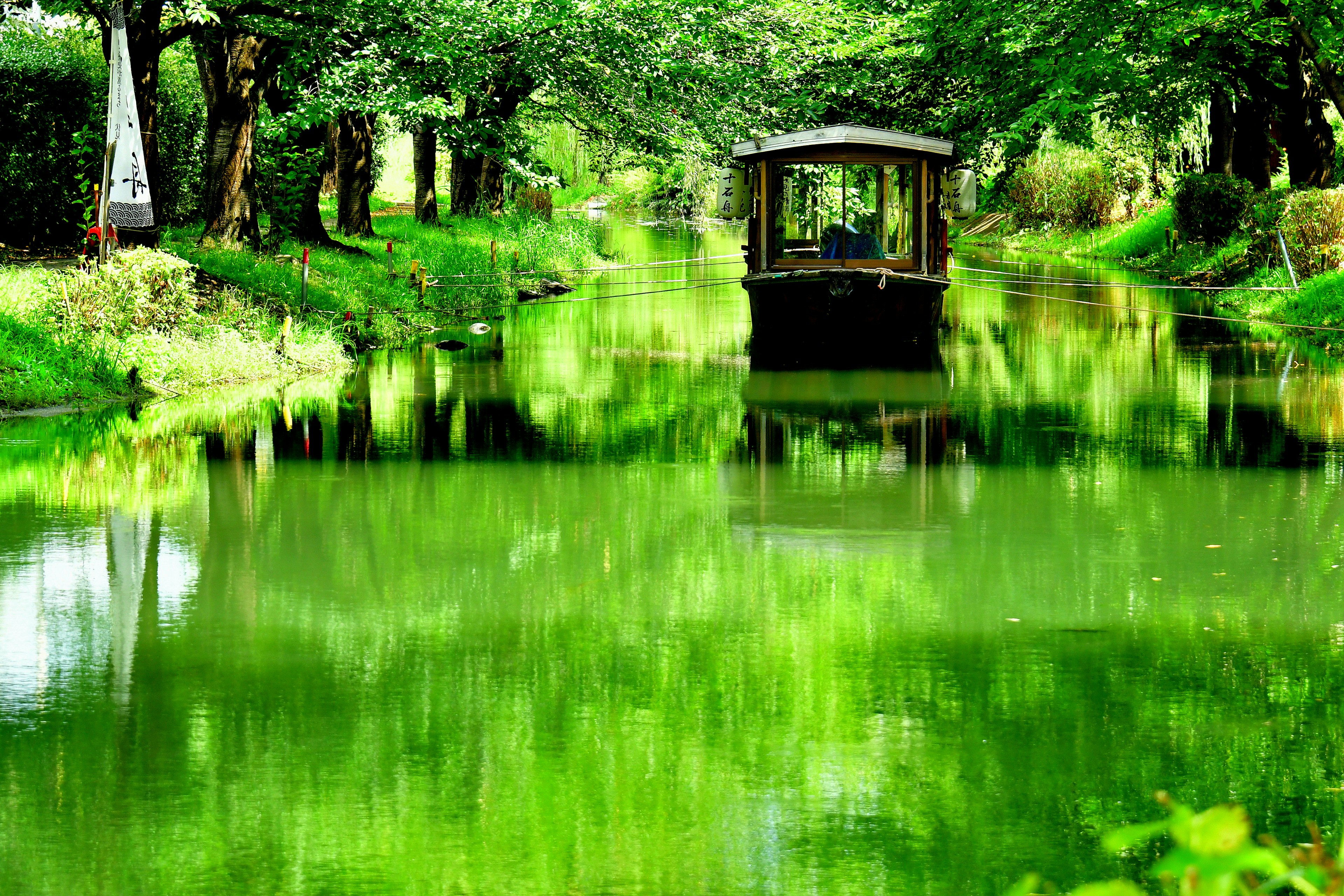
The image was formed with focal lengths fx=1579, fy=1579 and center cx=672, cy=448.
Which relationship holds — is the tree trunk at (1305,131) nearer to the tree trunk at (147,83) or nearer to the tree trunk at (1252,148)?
the tree trunk at (1252,148)

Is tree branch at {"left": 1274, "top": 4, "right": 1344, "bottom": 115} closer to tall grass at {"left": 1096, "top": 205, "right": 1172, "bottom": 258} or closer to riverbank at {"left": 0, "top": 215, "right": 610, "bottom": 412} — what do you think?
riverbank at {"left": 0, "top": 215, "right": 610, "bottom": 412}

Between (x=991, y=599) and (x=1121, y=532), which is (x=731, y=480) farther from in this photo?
(x=991, y=599)

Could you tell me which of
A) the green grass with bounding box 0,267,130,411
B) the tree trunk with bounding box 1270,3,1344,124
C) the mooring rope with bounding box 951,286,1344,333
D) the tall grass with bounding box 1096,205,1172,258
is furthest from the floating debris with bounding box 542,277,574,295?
the tall grass with bounding box 1096,205,1172,258

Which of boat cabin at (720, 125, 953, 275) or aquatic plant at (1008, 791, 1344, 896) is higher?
boat cabin at (720, 125, 953, 275)

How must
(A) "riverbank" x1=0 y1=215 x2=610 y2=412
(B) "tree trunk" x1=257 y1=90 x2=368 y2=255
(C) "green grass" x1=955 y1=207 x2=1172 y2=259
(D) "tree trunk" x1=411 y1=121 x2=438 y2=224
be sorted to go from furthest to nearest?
1. (C) "green grass" x1=955 y1=207 x2=1172 y2=259
2. (D) "tree trunk" x1=411 y1=121 x2=438 y2=224
3. (B) "tree trunk" x1=257 y1=90 x2=368 y2=255
4. (A) "riverbank" x1=0 y1=215 x2=610 y2=412

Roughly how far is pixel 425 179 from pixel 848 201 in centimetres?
1935

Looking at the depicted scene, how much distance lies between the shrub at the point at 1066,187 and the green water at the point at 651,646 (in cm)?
4039

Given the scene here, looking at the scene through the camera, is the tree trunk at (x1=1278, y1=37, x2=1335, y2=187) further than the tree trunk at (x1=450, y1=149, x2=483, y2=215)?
No

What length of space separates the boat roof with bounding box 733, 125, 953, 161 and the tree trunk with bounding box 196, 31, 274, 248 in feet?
24.7

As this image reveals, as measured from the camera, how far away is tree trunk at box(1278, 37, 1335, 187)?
1245 inches

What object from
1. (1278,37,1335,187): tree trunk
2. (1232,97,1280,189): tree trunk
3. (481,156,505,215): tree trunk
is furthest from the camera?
(481,156,505,215): tree trunk

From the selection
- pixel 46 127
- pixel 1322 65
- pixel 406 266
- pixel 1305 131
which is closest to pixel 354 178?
pixel 406 266

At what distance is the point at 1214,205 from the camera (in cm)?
3741

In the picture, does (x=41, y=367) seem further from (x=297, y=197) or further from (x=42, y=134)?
(x=42, y=134)
